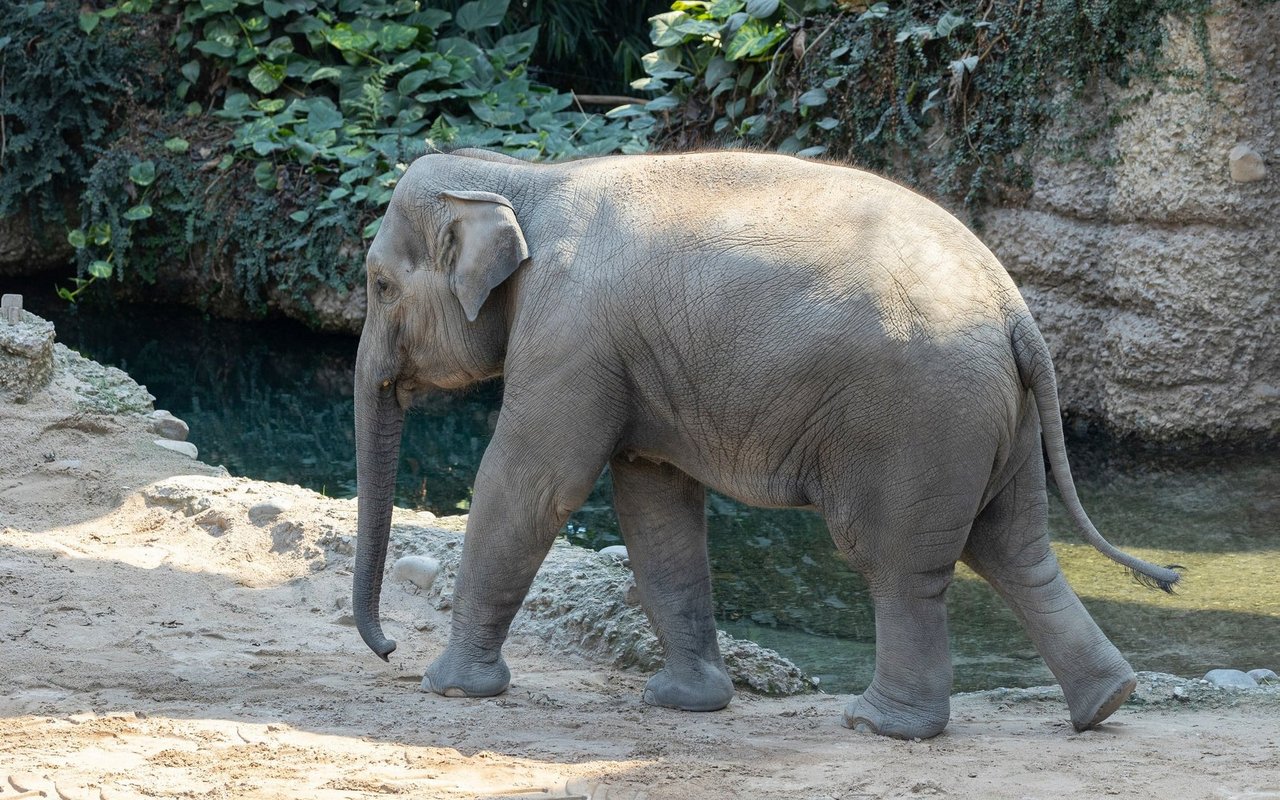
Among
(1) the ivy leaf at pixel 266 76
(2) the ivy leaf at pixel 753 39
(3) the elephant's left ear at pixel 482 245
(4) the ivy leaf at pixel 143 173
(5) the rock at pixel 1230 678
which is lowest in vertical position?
(4) the ivy leaf at pixel 143 173

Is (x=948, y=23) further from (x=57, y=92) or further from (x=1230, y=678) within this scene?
(x=57, y=92)

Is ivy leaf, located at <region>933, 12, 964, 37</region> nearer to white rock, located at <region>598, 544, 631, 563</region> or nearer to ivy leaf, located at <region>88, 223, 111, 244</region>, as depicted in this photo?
white rock, located at <region>598, 544, 631, 563</region>

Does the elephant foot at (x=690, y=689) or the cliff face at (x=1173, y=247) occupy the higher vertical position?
the cliff face at (x=1173, y=247)

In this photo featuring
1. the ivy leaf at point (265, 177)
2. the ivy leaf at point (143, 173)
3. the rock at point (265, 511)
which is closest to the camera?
the rock at point (265, 511)

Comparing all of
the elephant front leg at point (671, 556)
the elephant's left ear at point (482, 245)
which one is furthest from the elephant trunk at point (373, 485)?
the elephant front leg at point (671, 556)

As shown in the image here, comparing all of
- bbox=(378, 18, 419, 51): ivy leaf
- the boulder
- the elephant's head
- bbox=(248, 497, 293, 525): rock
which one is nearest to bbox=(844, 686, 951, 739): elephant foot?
the elephant's head

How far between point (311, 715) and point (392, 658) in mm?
810

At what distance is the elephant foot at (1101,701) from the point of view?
4164 millimetres

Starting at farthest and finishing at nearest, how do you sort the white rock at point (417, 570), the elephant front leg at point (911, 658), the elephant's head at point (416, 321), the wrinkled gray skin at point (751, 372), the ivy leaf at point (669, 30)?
the ivy leaf at point (669, 30)
the white rock at point (417, 570)
the elephant's head at point (416, 321)
the elephant front leg at point (911, 658)
the wrinkled gray skin at point (751, 372)

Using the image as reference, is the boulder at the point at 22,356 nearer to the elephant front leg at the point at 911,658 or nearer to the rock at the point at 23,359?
the rock at the point at 23,359

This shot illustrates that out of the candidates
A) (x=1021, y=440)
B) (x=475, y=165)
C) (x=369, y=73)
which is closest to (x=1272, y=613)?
(x=1021, y=440)

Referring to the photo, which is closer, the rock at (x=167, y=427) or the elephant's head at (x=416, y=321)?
the elephant's head at (x=416, y=321)

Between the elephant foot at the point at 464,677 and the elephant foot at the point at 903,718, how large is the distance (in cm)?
112

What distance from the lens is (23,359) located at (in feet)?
23.3
